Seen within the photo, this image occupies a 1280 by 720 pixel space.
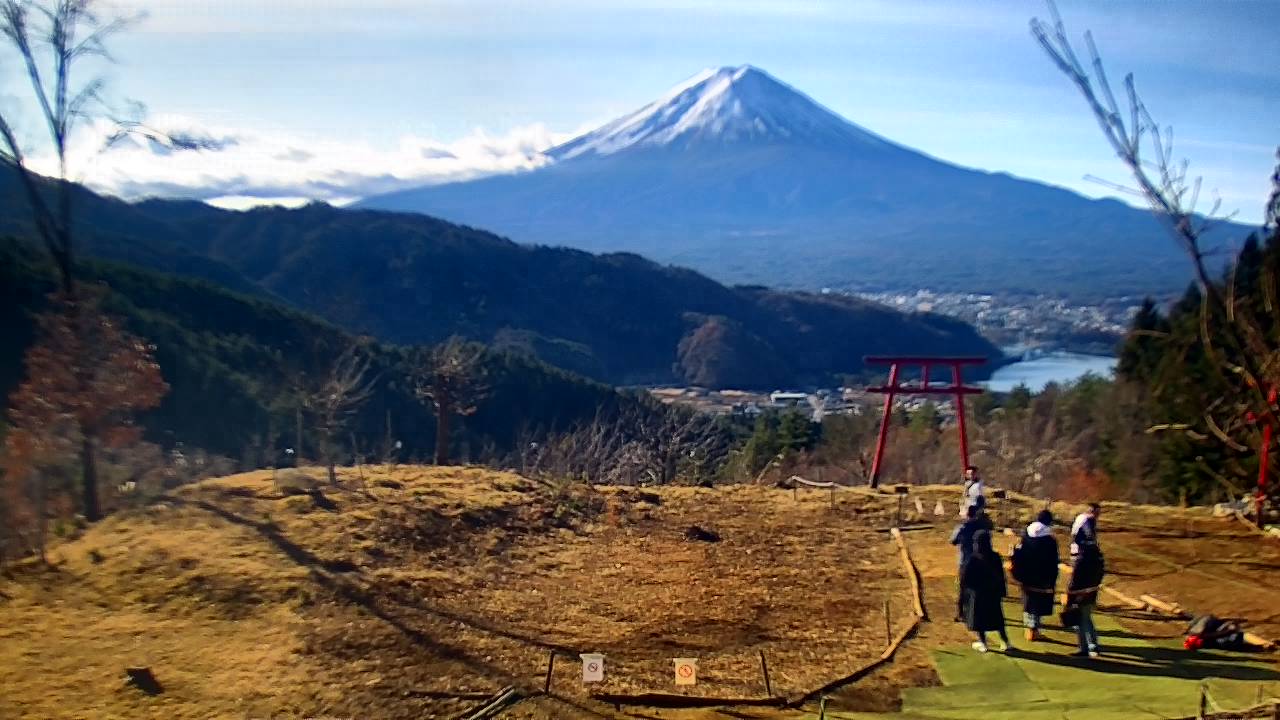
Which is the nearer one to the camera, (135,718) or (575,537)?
(135,718)

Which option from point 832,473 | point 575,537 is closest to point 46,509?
point 575,537

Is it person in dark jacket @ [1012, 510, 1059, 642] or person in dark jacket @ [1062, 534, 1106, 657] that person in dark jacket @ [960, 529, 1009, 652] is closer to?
person in dark jacket @ [1012, 510, 1059, 642]

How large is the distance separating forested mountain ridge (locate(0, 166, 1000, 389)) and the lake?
14.0ft

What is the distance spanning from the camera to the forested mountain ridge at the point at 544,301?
62188 millimetres

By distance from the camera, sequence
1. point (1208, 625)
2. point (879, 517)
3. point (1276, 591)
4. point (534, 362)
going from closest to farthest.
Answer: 1. point (1208, 625)
2. point (1276, 591)
3. point (879, 517)
4. point (534, 362)

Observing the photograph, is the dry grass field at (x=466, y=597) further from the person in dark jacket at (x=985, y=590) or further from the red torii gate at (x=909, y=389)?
the red torii gate at (x=909, y=389)

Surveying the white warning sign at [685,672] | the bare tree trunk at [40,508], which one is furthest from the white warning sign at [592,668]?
the bare tree trunk at [40,508]

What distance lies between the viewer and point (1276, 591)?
7938 millimetres

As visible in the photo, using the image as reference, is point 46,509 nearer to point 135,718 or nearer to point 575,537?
point 135,718

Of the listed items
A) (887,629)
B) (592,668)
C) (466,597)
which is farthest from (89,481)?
(887,629)

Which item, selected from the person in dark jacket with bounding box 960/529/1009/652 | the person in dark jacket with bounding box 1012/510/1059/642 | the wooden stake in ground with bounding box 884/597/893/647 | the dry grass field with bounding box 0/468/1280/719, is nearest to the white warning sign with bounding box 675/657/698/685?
the dry grass field with bounding box 0/468/1280/719

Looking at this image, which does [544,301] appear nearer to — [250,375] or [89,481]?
[250,375]

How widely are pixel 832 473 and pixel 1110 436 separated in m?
6.47

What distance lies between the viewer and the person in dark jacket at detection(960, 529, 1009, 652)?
674 cm
